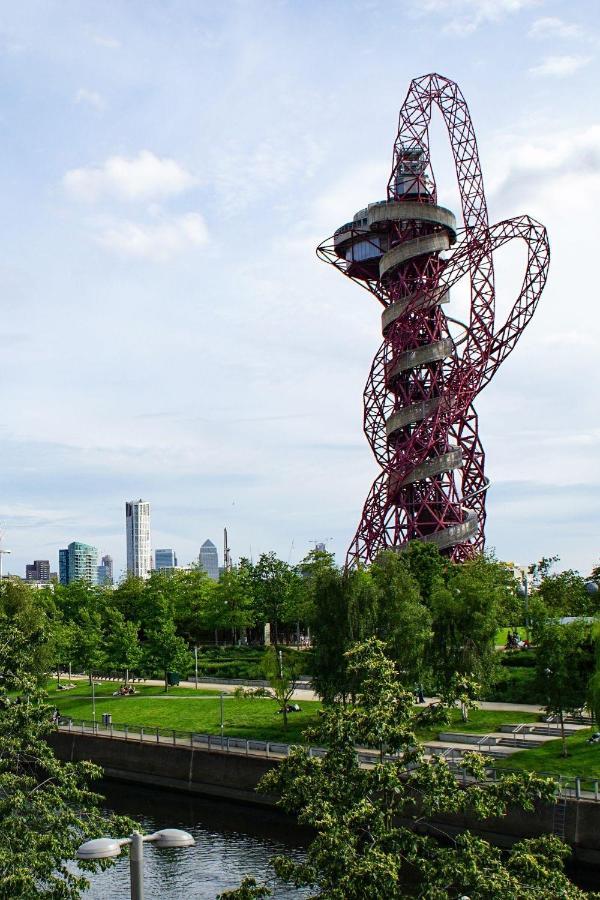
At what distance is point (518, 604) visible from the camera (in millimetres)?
67562

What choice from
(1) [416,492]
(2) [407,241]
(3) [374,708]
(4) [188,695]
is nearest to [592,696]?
(3) [374,708]

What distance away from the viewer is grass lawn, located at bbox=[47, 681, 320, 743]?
4619 cm

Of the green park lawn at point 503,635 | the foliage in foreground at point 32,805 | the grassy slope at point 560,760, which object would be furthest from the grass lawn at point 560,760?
the green park lawn at point 503,635

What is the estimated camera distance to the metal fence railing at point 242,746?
29953mm

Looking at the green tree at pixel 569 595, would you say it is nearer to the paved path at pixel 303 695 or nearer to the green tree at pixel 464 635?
the paved path at pixel 303 695

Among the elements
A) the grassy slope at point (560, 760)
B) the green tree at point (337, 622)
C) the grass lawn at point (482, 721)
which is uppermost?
the green tree at point (337, 622)

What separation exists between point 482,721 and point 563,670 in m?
8.90

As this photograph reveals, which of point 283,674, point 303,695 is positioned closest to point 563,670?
point 283,674

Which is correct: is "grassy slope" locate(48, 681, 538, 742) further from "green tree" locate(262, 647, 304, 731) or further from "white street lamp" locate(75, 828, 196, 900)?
"white street lamp" locate(75, 828, 196, 900)

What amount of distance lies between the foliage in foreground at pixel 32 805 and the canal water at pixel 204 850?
8994 mm

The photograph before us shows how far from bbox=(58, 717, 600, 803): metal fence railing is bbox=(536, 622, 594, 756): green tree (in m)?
4.14

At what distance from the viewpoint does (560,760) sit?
3466 cm

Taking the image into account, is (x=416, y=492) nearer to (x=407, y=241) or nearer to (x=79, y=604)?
(x=407, y=241)

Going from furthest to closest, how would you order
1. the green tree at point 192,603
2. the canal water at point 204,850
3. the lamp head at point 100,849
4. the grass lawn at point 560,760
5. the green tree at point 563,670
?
1. the green tree at point 192,603
2. the green tree at point 563,670
3. the grass lawn at point 560,760
4. the canal water at point 204,850
5. the lamp head at point 100,849
